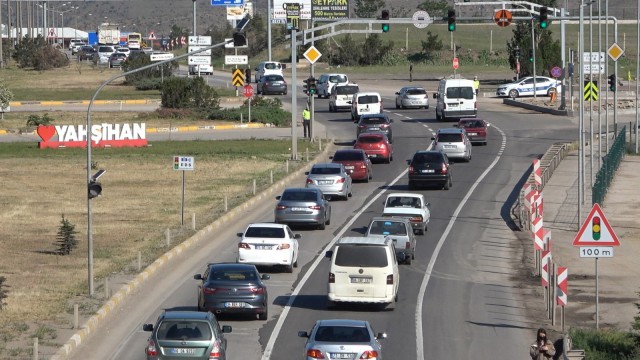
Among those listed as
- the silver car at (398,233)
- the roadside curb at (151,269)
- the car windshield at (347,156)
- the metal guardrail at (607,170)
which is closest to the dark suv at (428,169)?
the car windshield at (347,156)

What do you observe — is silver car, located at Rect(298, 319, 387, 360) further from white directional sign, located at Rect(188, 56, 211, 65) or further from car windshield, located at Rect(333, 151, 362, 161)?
white directional sign, located at Rect(188, 56, 211, 65)

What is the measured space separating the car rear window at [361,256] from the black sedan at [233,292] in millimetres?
2181

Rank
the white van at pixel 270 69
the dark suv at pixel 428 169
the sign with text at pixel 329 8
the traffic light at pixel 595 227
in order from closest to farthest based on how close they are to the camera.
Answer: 1. the traffic light at pixel 595 227
2. the dark suv at pixel 428 169
3. the white van at pixel 270 69
4. the sign with text at pixel 329 8

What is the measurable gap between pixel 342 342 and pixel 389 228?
14.1 metres

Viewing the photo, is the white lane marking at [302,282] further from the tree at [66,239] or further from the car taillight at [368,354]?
the tree at [66,239]

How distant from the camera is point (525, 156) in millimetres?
60500

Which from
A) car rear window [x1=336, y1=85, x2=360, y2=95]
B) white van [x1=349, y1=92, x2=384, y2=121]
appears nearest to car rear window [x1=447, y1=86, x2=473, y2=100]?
white van [x1=349, y1=92, x2=384, y2=121]

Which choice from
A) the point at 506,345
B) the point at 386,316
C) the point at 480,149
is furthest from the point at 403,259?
the point at 480,149

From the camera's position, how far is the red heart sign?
69062mm

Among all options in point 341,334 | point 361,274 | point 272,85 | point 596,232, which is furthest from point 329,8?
point 341,334

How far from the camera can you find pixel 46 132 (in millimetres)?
69312

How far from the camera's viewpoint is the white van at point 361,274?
2892 centimetres

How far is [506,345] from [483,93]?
7122 cm

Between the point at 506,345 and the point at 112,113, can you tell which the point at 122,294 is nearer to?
the point at 506,345
